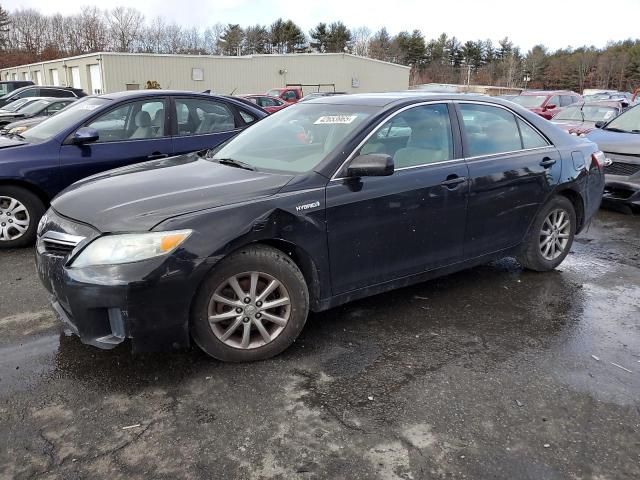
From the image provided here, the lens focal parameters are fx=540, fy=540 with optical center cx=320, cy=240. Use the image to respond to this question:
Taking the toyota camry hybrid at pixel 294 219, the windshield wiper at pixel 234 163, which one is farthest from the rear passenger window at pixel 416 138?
the windshield wiper at pixel 234 163

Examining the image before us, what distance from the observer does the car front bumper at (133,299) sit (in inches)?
111

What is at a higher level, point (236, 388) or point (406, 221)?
point (406, 221)

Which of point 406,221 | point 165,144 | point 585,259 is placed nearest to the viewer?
point 406,221

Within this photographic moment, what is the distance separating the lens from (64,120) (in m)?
5.99

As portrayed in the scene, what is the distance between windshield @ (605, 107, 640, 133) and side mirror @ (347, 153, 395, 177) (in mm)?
6407

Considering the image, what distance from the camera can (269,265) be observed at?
10.4 ft

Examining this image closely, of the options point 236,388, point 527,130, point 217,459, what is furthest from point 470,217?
A: point 217,459

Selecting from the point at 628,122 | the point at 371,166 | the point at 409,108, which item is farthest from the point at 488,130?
the point at 628,122

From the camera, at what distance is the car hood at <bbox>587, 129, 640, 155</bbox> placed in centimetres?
736

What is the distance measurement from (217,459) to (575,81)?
101m

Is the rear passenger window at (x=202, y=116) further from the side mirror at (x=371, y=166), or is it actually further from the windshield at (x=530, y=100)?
the windshield at (x=530, y=100)

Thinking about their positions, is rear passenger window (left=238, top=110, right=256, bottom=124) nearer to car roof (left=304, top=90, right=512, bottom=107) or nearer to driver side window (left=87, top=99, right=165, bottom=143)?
driver side window (left=87, top=99, right=165, bottom=143)

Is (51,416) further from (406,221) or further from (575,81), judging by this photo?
(575,81)

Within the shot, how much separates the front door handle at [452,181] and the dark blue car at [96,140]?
11.3ft
